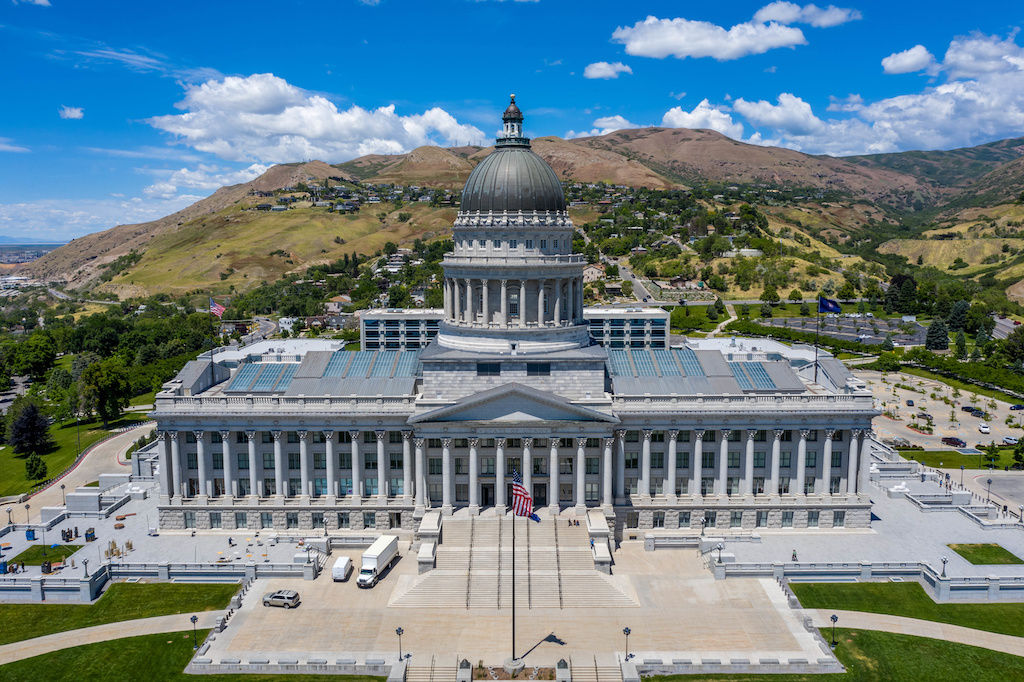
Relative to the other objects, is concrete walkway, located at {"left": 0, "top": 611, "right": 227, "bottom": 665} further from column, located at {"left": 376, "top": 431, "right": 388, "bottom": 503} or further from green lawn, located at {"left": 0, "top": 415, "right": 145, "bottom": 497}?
green lawn, located at {"left": 0, "top": 415, "right": 145, "bottom": 497}

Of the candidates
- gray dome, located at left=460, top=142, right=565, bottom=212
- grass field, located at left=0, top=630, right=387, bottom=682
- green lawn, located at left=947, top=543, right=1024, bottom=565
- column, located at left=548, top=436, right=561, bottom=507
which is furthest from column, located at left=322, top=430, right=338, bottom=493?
green lawn, located at left=947, top=543, right=1024, bottom=565

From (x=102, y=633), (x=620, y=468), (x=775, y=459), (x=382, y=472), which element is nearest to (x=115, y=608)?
(x=102, y=633)

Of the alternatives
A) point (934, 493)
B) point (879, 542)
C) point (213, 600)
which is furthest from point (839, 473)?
point (213, 600)

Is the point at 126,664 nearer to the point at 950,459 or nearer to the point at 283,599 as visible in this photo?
the point at 283,599

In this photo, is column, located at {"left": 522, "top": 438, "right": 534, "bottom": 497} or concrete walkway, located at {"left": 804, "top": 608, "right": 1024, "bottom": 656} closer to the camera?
concrete walkway, located at {"left": 804, "top": 608, "right": 1024, "bottom": 656}

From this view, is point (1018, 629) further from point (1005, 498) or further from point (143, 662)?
point (143, 662)

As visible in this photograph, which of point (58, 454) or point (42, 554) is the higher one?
point (42, 554)

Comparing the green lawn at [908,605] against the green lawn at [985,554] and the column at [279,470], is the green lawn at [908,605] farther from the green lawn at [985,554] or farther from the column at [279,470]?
the column at [279,470]
